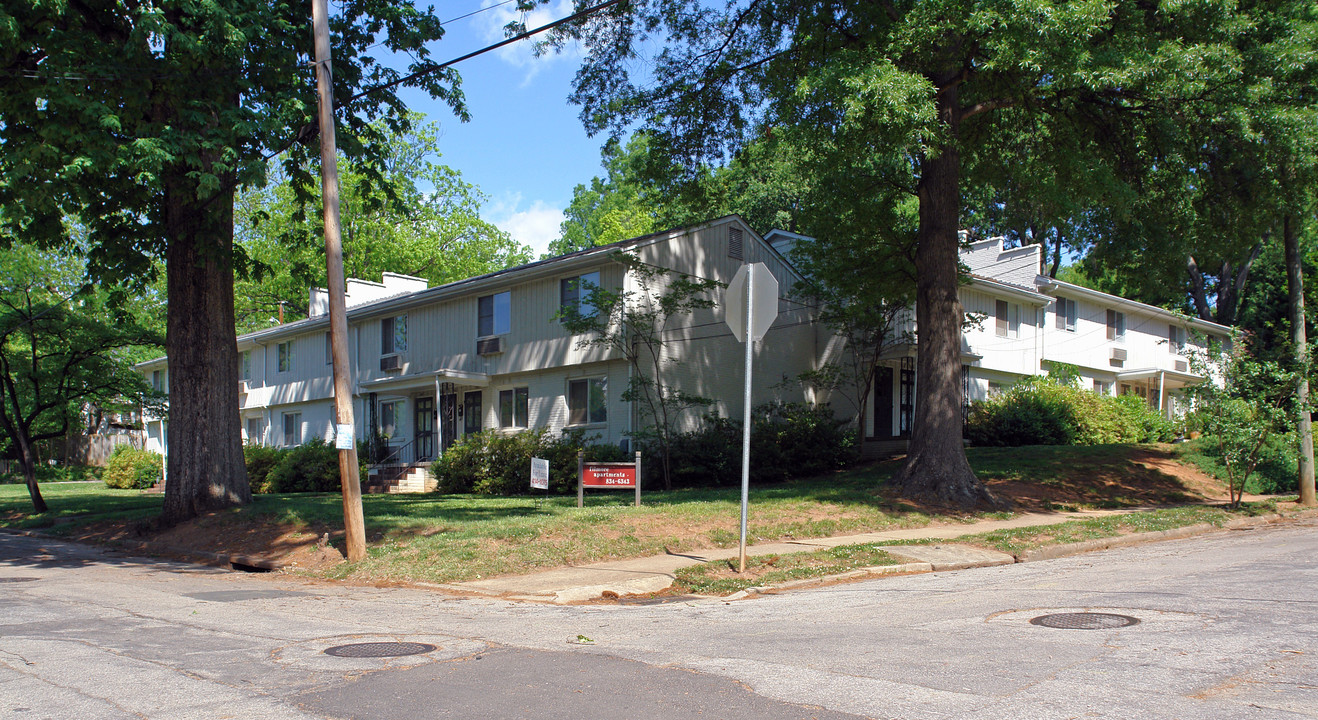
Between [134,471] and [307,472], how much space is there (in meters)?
10.2

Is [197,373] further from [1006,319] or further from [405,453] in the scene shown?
[1006,319]

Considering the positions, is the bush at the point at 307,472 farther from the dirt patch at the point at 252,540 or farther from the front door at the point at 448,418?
the dirt patch at the point at 252,540

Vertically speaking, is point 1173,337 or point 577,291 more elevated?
point 577,291

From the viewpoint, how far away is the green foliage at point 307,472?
27469mm

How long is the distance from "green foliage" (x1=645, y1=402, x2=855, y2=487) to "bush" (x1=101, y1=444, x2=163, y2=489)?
849 inches

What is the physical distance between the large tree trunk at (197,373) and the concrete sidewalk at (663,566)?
7162 millimetres

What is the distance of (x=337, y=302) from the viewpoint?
11.5 metres

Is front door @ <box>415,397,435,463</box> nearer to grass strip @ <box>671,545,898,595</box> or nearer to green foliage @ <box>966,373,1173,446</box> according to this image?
green foliage @ <box>966,373,1173,446</box>

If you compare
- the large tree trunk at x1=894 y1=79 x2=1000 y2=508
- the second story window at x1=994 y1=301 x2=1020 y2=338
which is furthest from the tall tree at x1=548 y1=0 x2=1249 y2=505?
the second story window at x1=994 y1=301 x2=1020 y2=338

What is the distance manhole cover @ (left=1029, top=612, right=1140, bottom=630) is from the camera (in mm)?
6676

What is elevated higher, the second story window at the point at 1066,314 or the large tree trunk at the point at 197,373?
the second story window at the point at 1066,314

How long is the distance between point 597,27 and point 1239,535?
15574 mm

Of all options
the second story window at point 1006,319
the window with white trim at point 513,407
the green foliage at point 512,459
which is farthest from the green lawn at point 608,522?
the second story window at point 1006,319

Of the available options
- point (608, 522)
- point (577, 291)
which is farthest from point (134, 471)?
point (608, 522)
